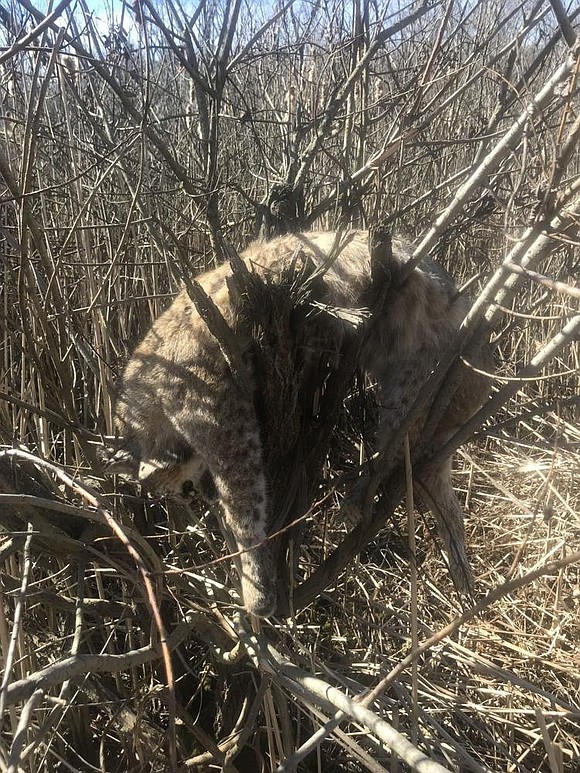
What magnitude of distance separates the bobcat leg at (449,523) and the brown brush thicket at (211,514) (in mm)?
112

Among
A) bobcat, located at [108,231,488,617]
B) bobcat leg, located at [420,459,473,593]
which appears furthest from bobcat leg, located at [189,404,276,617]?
bobcat leg, located at [420,459,473,593]

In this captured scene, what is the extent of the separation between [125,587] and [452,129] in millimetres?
3640

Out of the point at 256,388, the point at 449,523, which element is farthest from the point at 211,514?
the point at 449,523

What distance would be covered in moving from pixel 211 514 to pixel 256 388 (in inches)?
36.1

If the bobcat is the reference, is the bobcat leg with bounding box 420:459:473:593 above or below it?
below

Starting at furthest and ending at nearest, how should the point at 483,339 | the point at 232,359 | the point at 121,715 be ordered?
the point at 121,715, the point at 232,359, the point at 483,339

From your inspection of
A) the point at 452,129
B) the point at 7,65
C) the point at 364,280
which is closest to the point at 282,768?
the point at 364,280

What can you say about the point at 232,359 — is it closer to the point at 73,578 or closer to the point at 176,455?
the point at 176,455

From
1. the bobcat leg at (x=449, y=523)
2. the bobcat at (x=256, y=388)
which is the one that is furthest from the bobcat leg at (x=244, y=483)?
the bobcat leg at (x=449, y=523)

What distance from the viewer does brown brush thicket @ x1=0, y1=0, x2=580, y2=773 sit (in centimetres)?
182

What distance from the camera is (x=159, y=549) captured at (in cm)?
294

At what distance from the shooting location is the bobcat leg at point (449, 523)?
2.51 metres

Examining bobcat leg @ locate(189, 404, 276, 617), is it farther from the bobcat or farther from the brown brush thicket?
the brown brush thicket

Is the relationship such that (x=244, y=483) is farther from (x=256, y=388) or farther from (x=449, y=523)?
(x=449, y=523)
